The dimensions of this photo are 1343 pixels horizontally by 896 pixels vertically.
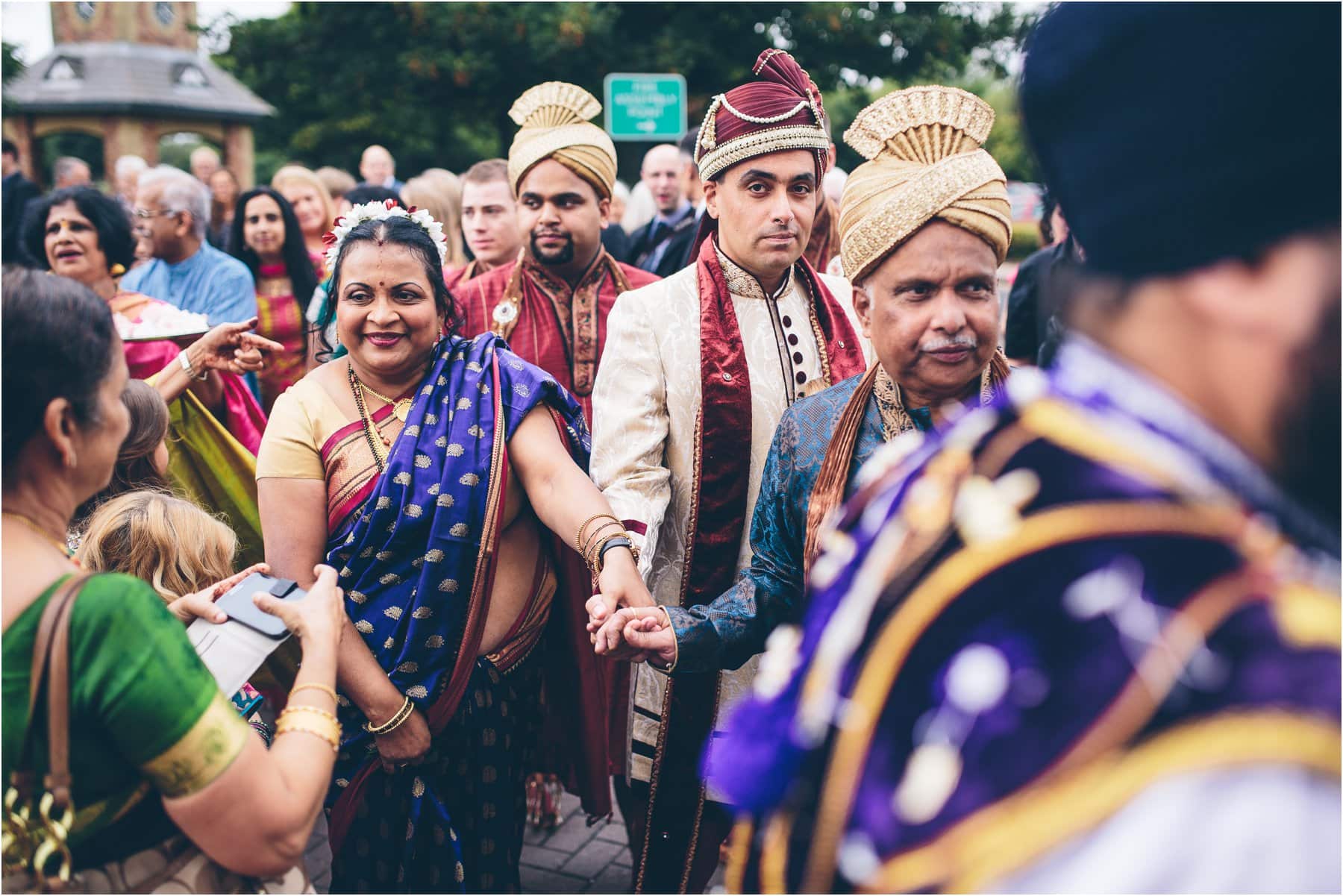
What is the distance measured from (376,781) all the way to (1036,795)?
6.86 feet

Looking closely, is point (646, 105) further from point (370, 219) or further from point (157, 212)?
point (370, 219)

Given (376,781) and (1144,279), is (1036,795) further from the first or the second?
(376,781)

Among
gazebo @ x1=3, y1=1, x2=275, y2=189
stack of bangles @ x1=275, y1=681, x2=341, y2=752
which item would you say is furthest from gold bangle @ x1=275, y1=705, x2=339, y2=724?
gazebo @ x1=3, y1=1, x2=275, y2=189

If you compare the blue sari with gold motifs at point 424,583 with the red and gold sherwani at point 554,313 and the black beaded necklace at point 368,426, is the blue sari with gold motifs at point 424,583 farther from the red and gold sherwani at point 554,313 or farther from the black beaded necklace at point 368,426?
the red and gold sherwani at point 554,313

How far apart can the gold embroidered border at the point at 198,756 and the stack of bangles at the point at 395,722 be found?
3.13 ft

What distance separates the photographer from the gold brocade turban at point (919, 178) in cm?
195

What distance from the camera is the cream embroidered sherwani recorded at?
2861mm

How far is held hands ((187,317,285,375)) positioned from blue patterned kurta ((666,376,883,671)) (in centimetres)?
196

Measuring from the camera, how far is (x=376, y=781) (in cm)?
259

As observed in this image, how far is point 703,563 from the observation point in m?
2.89

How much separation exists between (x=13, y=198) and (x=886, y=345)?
8122 millimetres

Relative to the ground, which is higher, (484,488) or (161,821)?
(484,488)

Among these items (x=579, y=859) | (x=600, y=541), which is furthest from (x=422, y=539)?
(x=579, y=859)

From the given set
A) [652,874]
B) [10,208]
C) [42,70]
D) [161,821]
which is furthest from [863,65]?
[42,70]
